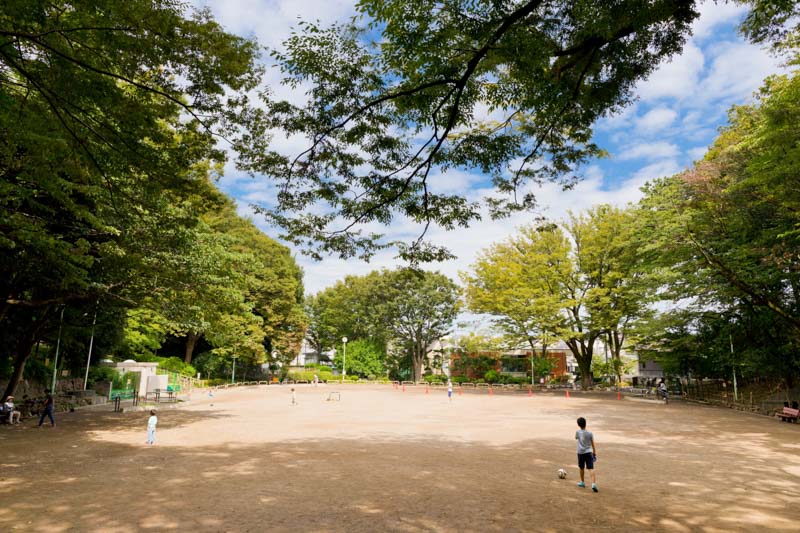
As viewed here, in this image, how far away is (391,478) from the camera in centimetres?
1005

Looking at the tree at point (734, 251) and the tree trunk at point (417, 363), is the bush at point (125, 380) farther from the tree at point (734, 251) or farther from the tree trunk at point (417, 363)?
the tree trunk at point (417, 363)

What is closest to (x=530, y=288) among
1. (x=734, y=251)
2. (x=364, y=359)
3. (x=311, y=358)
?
(x=734, y=251)

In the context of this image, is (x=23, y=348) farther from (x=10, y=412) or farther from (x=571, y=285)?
(x=571, y=285)

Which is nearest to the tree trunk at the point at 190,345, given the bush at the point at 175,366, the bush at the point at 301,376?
the bush at the point at 175,366

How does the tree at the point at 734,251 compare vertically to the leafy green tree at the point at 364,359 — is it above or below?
above

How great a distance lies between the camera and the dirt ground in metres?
7.39

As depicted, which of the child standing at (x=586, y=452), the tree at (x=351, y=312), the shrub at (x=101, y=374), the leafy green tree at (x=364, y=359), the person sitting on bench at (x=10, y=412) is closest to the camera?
the child standing at (x=586, y=452)

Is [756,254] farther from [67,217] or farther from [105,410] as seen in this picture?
[105,410]

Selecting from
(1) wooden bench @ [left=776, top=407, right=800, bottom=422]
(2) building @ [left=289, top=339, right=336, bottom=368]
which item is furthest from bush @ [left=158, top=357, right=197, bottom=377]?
(1) wooden bench @ [left=776, top=407, right=800, bottom=422]

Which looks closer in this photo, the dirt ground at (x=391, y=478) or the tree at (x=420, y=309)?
the dirt ground at (x=391, y=478)

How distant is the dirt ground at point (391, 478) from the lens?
24.3 feet


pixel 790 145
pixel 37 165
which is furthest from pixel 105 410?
pixel 790 145

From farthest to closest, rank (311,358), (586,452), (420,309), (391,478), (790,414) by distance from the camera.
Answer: (311,358)
(420,309)
(790,414)
(391,478)
(586,452)

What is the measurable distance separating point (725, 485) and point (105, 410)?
2592 cm
